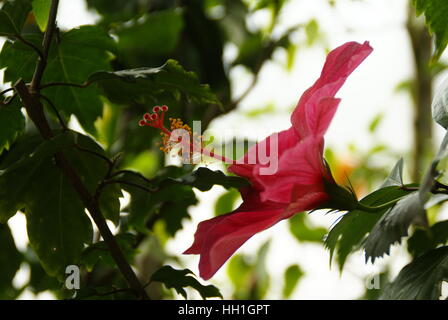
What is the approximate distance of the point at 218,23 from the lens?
1.68 m

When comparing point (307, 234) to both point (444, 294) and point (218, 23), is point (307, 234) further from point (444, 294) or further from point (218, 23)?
point (444, 294)

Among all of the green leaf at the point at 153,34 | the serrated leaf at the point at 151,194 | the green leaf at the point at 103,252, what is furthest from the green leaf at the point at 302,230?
the green leaf at the point at 103,252

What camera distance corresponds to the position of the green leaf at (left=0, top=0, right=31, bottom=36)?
0.76 metres

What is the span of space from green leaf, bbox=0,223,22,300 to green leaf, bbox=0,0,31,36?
0.33m

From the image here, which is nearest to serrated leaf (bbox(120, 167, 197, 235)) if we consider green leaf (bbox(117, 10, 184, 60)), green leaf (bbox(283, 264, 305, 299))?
green leaf (bbox(117, 10, 184, 60))

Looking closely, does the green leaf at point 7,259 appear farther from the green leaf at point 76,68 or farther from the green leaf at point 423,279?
the green leaf at point 423,279

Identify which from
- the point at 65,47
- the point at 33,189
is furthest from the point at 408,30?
the point at 33,189

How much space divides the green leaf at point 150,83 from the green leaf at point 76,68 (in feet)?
0.30

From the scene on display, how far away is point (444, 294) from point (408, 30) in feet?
4.02

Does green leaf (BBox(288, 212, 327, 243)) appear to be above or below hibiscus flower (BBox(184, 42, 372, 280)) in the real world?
below

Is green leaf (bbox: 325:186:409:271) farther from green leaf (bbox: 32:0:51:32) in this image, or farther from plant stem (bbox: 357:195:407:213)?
green leaf (bbox: 32:0:51:32)

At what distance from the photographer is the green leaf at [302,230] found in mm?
1808

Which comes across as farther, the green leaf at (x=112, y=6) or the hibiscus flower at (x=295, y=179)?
the green leaf at (x=112, y=6)

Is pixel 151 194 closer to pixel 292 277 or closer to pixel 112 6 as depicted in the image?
pixel 112 6
